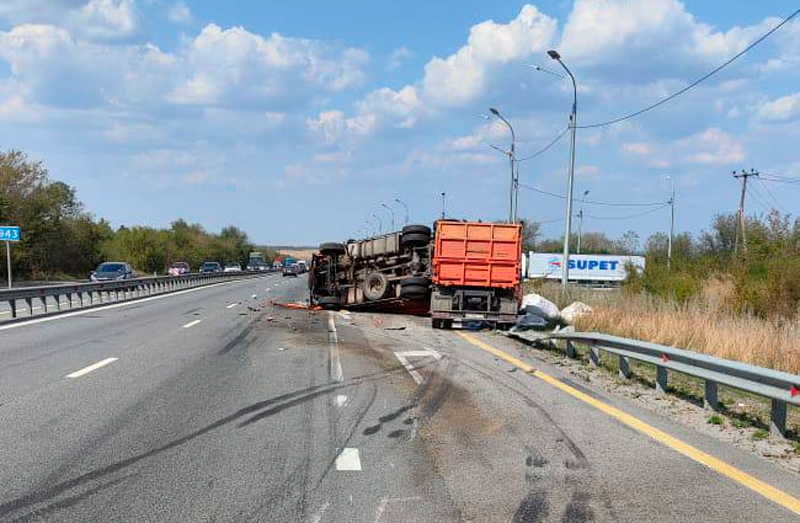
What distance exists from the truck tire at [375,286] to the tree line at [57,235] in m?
42.4

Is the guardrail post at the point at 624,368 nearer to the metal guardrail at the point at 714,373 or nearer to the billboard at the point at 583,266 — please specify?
the metal guardrail at the point at 714,373

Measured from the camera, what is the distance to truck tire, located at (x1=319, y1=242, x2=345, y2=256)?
1117 inches

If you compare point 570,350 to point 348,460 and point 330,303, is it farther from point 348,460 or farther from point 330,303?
point 330,303

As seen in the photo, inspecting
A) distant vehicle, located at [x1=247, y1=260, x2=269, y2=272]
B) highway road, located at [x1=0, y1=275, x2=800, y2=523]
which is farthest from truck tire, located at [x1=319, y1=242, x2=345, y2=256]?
distant vehicle, located at [x1=247, y1=260, x2=269, y2=272]

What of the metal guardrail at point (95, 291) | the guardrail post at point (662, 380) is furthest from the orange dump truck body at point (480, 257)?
the metal guardrail at point (95, 291)

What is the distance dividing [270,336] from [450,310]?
16.0 feet

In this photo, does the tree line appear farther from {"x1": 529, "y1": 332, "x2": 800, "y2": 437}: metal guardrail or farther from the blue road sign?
{"x1": 529, "y1": 332, "x2": 800, "y2": 437}: metal guardrail

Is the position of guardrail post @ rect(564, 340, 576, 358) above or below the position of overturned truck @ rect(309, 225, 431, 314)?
below

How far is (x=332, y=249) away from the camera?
93.1ft

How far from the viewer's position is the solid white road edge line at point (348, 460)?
6.50m

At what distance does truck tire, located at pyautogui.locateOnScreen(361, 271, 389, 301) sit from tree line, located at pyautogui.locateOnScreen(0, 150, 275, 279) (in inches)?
1668

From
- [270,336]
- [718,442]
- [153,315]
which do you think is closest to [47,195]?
[153,315]

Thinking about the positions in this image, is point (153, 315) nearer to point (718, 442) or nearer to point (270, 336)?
point (270, 336)

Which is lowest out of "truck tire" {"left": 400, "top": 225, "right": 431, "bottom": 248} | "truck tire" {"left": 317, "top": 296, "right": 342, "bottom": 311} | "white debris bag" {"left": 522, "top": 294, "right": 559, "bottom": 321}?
"truck tire" {"left": 317, "top": 296, "right": 342, "bottom": 311}
